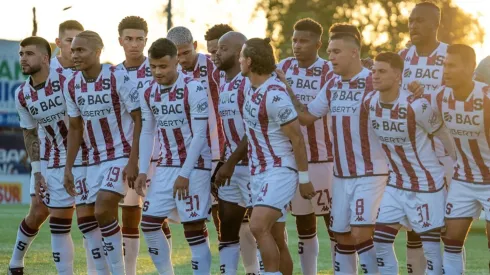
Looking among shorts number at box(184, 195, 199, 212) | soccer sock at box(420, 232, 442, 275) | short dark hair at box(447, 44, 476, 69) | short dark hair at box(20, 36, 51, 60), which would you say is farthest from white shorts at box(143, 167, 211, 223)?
short dark hair at box(447, 44, 476, 69)

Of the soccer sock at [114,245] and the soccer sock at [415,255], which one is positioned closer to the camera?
the soccer sock at [114,245]

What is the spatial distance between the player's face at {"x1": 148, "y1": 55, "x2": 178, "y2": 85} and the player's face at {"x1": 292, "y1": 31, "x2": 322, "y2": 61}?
1377 mm

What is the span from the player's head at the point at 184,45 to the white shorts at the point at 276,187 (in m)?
2.17

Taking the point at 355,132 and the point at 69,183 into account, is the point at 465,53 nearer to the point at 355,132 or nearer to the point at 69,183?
the point at 355,132

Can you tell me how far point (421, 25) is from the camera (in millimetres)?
11438

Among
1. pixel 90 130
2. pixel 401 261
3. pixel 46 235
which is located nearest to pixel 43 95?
pixel 90 130

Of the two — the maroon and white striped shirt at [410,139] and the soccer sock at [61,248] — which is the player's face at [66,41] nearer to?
the soccer sock at [61,248]

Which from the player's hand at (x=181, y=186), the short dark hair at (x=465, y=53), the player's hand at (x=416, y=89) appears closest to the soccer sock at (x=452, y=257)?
the player's hand at (x=416, y=89)

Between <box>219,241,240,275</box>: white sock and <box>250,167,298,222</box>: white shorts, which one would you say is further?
<box>219,241,240,275</box>: white sock

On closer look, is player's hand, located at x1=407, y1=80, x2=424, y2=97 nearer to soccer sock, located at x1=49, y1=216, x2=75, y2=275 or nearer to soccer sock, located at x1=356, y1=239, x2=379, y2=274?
soccer sock, located at x1=356, y1=239, x2=379, y2=274

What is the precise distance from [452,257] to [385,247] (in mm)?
620

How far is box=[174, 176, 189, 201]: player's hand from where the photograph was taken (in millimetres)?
10914

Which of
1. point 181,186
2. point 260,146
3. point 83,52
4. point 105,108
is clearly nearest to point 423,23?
point 260,146

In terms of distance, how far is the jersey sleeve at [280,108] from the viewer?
404 inches
